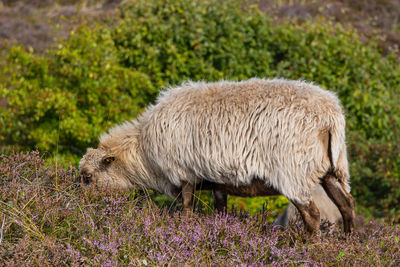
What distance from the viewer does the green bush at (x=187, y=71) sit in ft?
26.3

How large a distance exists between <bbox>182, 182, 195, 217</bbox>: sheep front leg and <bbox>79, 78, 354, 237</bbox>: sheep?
0.01 metres

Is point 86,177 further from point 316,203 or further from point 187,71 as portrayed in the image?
point 187,71

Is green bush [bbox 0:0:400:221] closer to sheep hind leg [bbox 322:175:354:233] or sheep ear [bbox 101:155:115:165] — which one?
sheep ear [bbox 101:155:115:165]

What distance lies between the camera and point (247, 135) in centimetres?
452

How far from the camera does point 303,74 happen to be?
29.8 ft

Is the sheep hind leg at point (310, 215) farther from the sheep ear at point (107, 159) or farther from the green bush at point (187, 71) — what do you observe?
the green bush at point (187, 71)

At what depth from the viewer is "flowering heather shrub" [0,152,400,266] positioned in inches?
141

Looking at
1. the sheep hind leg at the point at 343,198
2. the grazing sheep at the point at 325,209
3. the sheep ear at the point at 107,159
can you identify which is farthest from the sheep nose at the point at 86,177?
the grazing sheep at the point at 325,209

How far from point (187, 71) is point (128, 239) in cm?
522

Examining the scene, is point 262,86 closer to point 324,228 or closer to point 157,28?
point 324,228

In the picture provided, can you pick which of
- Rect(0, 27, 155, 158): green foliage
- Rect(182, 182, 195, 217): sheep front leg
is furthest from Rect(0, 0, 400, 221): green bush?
Rect(182, 182, 195, 217): sheep front leg

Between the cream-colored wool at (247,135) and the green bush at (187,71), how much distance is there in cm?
315

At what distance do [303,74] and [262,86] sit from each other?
4.52 m

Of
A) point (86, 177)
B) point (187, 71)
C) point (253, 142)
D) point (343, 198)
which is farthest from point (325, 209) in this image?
point (187, 71)
